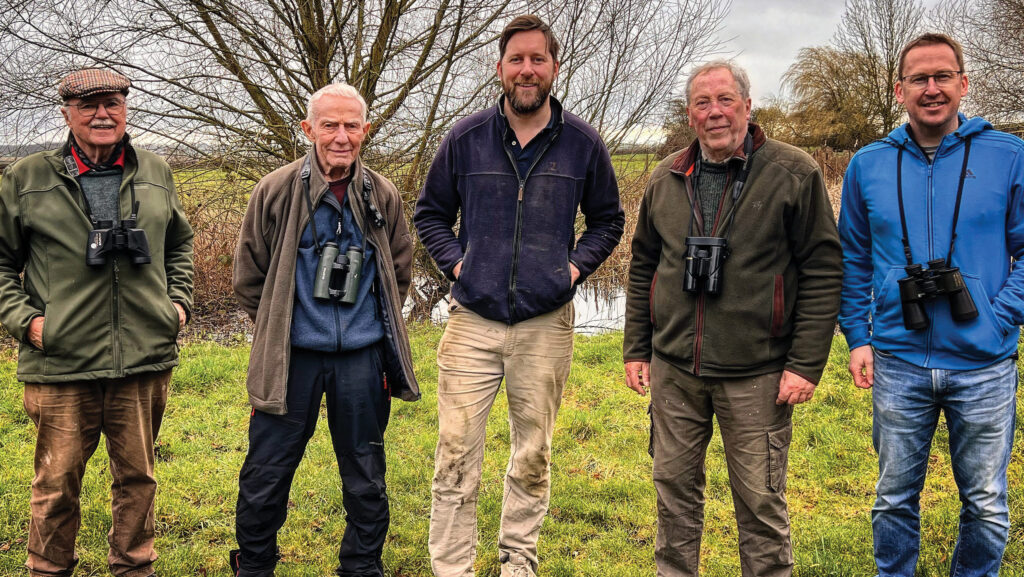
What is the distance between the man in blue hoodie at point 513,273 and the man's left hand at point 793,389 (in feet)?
3.09

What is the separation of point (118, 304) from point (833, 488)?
161 inches

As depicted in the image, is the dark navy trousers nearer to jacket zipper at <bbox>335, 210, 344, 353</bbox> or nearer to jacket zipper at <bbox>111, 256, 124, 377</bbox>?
jacket zipper at <bbox>335, 210, 344, 353</bbox>

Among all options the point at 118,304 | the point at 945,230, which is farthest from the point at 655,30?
the point at 118,304

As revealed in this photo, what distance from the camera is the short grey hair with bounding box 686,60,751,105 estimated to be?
282cm

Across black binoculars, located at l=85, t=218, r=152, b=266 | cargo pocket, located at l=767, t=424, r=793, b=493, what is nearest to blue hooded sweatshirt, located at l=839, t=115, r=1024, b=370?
cargo pocket, located at l=767, t=424, r=793, b=493

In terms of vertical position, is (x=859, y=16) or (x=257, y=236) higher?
(x=859, y=16)

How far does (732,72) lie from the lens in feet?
9.23

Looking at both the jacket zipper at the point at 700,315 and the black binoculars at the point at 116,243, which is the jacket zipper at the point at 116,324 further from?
the jacket zipper at the point at 700,315

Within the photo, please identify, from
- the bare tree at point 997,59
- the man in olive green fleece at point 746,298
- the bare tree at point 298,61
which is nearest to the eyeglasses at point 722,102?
the man in olive green fleece at point 746,298

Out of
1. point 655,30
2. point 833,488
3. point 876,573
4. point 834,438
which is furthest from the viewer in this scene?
point 655,30

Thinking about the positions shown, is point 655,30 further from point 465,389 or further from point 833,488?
point 465,389

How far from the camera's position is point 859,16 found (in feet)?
82.1

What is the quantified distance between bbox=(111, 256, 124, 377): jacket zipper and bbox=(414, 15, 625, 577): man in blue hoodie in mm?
1305

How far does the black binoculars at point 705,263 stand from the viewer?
2.78 metres
